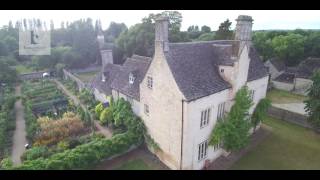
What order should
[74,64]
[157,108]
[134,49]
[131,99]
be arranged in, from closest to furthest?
1. [157,108]
2. [131,99]
3. [134,49]
4. [74,64]

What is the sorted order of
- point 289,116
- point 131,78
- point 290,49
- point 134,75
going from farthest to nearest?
point 290,49, point 289,116, point 131,78, point 134,75

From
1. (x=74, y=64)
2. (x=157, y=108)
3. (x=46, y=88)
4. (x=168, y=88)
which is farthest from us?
(x=74, y=64)

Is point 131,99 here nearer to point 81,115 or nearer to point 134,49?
point 81,115

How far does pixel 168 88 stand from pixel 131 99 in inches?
299

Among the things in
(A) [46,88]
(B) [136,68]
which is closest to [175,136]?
(B) [136,68]

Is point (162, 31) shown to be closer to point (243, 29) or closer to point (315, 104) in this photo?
point (243, 29)

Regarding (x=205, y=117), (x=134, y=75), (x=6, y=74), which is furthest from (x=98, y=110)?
(x=6, y=74)

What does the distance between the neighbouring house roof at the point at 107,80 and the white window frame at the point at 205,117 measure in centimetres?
1560

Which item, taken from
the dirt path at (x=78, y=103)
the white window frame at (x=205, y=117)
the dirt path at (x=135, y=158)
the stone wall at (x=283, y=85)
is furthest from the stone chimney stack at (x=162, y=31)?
the stone wall at (x=283, y=85)

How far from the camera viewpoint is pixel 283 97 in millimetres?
43094

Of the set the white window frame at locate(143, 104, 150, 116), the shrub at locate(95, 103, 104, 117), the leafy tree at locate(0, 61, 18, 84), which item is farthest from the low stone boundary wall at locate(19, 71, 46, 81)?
the white window frame at locate(143, 104, 150, 116)

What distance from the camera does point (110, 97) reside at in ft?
99.5

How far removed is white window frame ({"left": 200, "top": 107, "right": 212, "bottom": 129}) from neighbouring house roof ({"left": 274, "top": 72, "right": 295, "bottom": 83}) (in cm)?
3434

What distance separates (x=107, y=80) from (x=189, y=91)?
18318 mm
